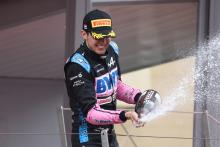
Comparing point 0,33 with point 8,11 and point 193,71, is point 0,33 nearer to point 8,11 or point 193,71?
point 8,11

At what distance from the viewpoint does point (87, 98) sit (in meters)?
3.60

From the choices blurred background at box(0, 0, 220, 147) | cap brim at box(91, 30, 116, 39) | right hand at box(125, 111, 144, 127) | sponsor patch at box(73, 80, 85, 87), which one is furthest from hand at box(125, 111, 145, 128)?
blurred background at box(0, 0, 220, 147)

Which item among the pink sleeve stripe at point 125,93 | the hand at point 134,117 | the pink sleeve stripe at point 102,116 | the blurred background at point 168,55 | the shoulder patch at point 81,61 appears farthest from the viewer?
the blurred background at point 168,55

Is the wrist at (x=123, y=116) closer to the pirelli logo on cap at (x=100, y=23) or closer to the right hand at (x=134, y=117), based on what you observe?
the right hand at (x=134, y=117)

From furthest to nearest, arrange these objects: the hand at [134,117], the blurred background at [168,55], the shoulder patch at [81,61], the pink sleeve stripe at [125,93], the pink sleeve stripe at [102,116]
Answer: the blurred background at [168,55] < the pink sleeve stripe at [125,93] < the shoulder patch at [81,61] < the pink sleeve stripe at [102,116] < the hand at [134,117]

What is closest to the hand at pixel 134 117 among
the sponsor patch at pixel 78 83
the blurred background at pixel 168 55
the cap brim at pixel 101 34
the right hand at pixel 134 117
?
the right hand at pixel 134 117

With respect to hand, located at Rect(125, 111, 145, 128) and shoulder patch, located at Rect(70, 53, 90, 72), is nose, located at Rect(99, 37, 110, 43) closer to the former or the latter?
shoulder patch, located at Rect(70, 53, 90, 72)

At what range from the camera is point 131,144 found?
18.7 feet

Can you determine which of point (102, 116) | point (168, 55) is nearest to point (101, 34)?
point (102, 116)

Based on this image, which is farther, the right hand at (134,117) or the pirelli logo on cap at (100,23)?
the pirelli logo on cap at (100,23)

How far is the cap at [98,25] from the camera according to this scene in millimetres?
3625

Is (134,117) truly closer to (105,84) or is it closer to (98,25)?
(105,84)

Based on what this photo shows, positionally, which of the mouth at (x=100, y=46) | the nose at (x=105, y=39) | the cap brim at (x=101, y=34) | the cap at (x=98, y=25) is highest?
the cap at (x=98, y=25)

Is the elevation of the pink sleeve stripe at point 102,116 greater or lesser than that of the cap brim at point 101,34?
lesser
